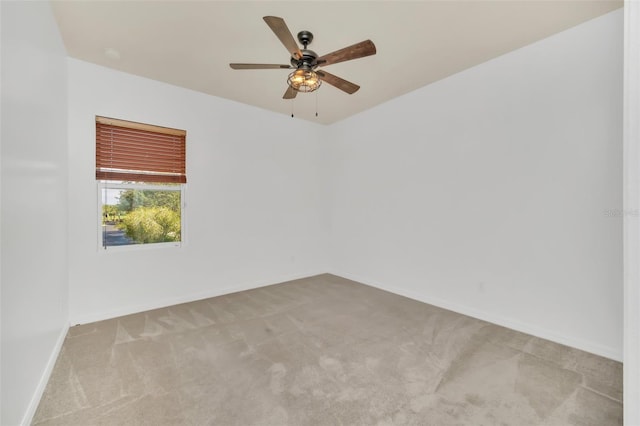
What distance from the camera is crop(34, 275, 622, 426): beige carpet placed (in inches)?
67.9

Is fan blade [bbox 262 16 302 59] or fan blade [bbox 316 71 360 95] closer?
fan blade [bbox 262 16 302 59]

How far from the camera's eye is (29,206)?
1.76 m

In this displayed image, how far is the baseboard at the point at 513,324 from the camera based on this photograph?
239 cm

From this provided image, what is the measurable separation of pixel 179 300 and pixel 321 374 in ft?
7.92

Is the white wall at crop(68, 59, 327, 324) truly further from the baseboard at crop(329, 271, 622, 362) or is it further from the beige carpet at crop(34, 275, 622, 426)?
the baseboard at crop(329, 271, 622, 362)

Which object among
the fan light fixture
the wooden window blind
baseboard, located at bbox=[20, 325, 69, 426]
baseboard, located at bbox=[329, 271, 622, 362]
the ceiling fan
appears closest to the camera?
baseboard, located at bbox=[20, 325, 69, 426]

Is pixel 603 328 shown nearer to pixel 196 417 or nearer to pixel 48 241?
pixel 196 417

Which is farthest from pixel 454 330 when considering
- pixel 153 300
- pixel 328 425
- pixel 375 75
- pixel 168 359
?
pixel 153 300

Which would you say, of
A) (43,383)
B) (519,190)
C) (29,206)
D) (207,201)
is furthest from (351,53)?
(43,383)

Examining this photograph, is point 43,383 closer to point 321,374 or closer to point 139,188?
point 321,374
